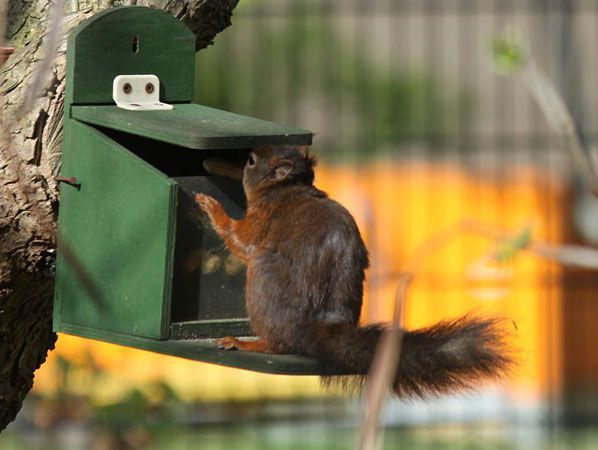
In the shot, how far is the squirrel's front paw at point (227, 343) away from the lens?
2758 millimetres

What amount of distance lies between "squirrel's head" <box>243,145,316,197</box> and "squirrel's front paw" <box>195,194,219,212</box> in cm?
11

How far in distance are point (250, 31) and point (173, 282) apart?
6757mm

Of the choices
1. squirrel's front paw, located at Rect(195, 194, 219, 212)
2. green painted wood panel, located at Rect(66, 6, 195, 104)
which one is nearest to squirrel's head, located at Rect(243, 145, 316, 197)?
squirrel's front paw, located at Rect(195, 194, 219, 212)

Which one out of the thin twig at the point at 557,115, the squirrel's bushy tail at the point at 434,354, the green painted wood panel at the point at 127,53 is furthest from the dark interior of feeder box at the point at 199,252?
the thin twig at the point at 557,115

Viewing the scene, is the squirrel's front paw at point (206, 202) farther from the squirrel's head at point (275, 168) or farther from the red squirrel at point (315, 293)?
the squirrel's head at point (275, 168)

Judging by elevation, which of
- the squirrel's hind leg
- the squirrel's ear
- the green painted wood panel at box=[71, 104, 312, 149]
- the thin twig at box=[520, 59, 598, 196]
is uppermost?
the thin twig at box=[520, 59, 598, 196]

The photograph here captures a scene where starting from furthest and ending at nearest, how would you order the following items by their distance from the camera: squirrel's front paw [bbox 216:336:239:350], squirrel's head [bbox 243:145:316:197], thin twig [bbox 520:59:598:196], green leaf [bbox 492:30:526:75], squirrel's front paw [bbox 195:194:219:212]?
green leaf [bbox 492:30:526:75], thin twig [bbox 520:59:598:196], squirrel's head [bbox 243:145:316:197], squirrel's front paw [bbox 195:194:219:212], squirrel's front paw [bbox 216:336:239:350]

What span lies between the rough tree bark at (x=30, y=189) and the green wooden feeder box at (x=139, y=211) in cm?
5

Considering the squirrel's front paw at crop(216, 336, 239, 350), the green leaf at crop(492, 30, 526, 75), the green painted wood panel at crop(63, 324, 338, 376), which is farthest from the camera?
the green leaf at crop(492, 30, 526, 75)

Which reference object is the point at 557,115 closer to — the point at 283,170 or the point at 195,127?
the point at 283,170

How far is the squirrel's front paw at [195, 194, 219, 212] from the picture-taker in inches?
113

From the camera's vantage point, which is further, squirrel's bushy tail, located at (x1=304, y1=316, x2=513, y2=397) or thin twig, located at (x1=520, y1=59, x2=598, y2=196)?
thin twig, located at (x1=520, y1=59, x2=598, y2=196)

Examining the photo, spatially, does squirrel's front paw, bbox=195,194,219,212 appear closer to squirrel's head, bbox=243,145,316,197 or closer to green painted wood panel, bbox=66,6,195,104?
squirrel's head, bbox=243,145,316,197

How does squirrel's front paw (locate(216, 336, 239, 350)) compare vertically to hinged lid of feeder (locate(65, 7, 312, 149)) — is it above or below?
below
